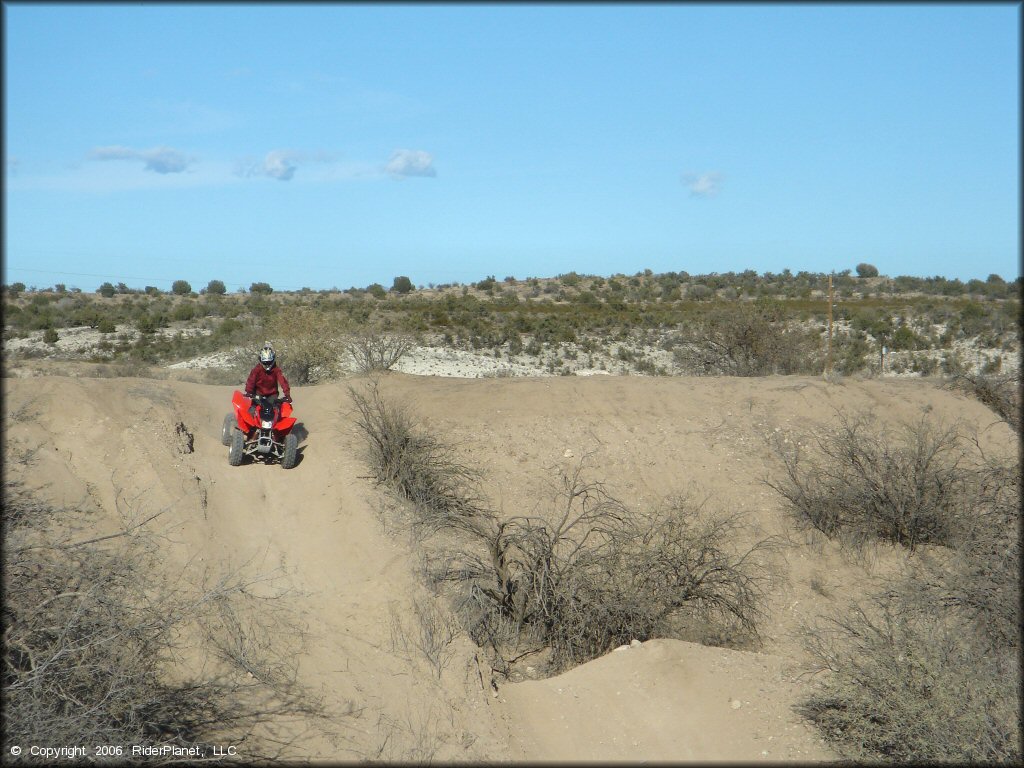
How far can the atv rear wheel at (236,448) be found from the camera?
1198 cm

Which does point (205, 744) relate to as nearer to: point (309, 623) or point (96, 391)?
point (309, 623)

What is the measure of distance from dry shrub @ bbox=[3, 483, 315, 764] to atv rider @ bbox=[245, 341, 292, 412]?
9.76 ft

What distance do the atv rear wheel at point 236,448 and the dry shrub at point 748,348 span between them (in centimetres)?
1308

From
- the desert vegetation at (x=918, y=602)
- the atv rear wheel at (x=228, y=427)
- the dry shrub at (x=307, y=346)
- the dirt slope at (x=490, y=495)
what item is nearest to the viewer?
the desert vegetation at (x=918, y=602)

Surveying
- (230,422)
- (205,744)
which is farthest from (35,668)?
(230,422)

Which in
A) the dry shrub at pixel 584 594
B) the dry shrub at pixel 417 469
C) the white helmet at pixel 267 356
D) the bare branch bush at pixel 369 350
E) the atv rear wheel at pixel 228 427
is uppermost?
the white helmet at pixel 267 356

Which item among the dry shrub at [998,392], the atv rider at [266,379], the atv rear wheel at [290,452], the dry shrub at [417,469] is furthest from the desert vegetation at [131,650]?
the dry shrub at [998,392]

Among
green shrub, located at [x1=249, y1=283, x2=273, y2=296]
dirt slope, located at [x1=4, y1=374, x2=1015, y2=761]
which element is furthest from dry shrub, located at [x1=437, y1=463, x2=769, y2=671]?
green shrub, located at [x1=249, y1=283, x2=273, y2=296]

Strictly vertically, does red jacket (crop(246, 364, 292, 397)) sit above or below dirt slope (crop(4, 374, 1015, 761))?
above

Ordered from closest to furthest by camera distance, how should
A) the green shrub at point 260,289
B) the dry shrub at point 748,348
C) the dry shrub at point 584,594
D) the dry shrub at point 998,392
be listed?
the dry shrub at point 584,594
the dry shrub at point 998,392
the dry shrub at point 748,348
the green shrub at point 260,289

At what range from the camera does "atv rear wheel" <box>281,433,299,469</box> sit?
39.8ft

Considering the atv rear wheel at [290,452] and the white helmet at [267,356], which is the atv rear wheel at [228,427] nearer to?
the atv rear wheel at [290,452]

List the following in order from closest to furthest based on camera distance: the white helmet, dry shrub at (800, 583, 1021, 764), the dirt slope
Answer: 1. dry shrub at (800, 583, 1021, 764)
2. the dirt slope
3. the white helmet

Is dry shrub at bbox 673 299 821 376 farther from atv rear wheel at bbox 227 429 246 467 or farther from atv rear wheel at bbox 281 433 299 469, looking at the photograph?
atv rear wheel at bbox 227 429 246 467
